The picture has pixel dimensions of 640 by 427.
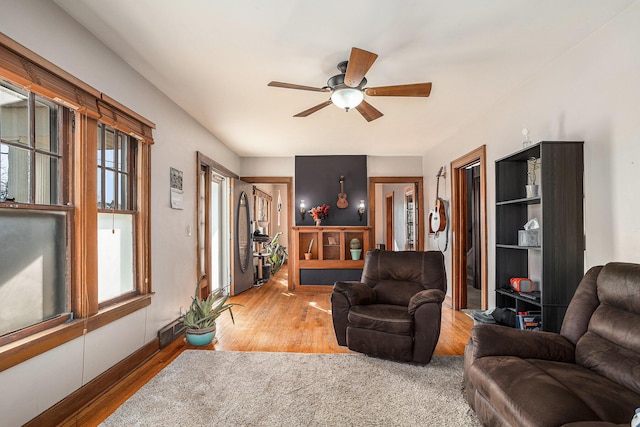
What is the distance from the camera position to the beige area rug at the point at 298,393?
2002mm

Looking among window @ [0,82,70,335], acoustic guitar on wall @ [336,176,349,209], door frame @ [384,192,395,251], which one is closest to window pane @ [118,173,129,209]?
window @ [0,82,70,335]

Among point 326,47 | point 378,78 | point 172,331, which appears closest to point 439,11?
point 326,47

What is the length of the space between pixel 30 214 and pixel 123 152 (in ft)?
3.33

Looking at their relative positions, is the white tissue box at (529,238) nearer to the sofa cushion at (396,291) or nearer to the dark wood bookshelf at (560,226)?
the dark wood bookshelf at (560,226)

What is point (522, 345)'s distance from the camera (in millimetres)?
1908

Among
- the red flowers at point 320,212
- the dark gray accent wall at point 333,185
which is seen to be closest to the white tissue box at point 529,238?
the dark gray accent wall at point 333,185

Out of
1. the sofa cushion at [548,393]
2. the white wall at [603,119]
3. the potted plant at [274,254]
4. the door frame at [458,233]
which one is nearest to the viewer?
the sofa cushion at [548,393]

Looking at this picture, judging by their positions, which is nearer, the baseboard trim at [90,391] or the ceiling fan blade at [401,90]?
the baseboard trim at [90,391]

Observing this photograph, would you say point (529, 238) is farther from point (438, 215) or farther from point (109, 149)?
point (109, 149)

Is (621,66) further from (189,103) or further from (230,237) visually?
(230,237)

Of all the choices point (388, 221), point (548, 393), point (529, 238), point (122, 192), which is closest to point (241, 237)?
point (122, 192)

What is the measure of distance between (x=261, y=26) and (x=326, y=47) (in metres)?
0.48

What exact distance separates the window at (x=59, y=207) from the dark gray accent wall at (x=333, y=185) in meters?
3.60

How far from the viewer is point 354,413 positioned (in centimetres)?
206
